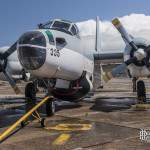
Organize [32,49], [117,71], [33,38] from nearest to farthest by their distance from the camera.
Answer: [32,49]
[33,38]
[117,71]

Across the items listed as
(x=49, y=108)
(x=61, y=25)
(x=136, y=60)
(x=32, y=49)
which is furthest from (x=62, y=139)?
(x=136, y=60)

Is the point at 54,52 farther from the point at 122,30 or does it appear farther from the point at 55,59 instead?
the point at 122,30

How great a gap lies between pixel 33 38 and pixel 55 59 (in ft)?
5.17

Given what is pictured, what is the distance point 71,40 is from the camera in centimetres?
1680

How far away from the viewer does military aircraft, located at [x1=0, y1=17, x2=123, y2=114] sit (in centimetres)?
1407

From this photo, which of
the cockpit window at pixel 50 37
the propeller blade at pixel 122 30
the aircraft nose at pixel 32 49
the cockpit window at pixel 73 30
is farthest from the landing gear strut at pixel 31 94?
the propeller blade at pixel 122 30

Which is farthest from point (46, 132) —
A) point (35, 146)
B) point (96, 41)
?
point (96, 41)

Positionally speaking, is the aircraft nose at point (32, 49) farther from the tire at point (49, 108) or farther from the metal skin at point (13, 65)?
the metal skin at point (13, 65)

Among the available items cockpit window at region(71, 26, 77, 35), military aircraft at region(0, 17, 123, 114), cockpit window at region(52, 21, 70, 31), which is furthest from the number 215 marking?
cockpit window at region(71, 26, 77, 35)

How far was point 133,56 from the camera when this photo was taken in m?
19.0

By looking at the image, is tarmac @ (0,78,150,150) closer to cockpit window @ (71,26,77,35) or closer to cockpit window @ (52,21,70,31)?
cockpit window @ (52,21,70,31)

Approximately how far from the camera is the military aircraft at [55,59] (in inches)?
554

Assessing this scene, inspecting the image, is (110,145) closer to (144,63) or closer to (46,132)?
(46,132)

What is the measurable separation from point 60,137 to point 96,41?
20067mm
